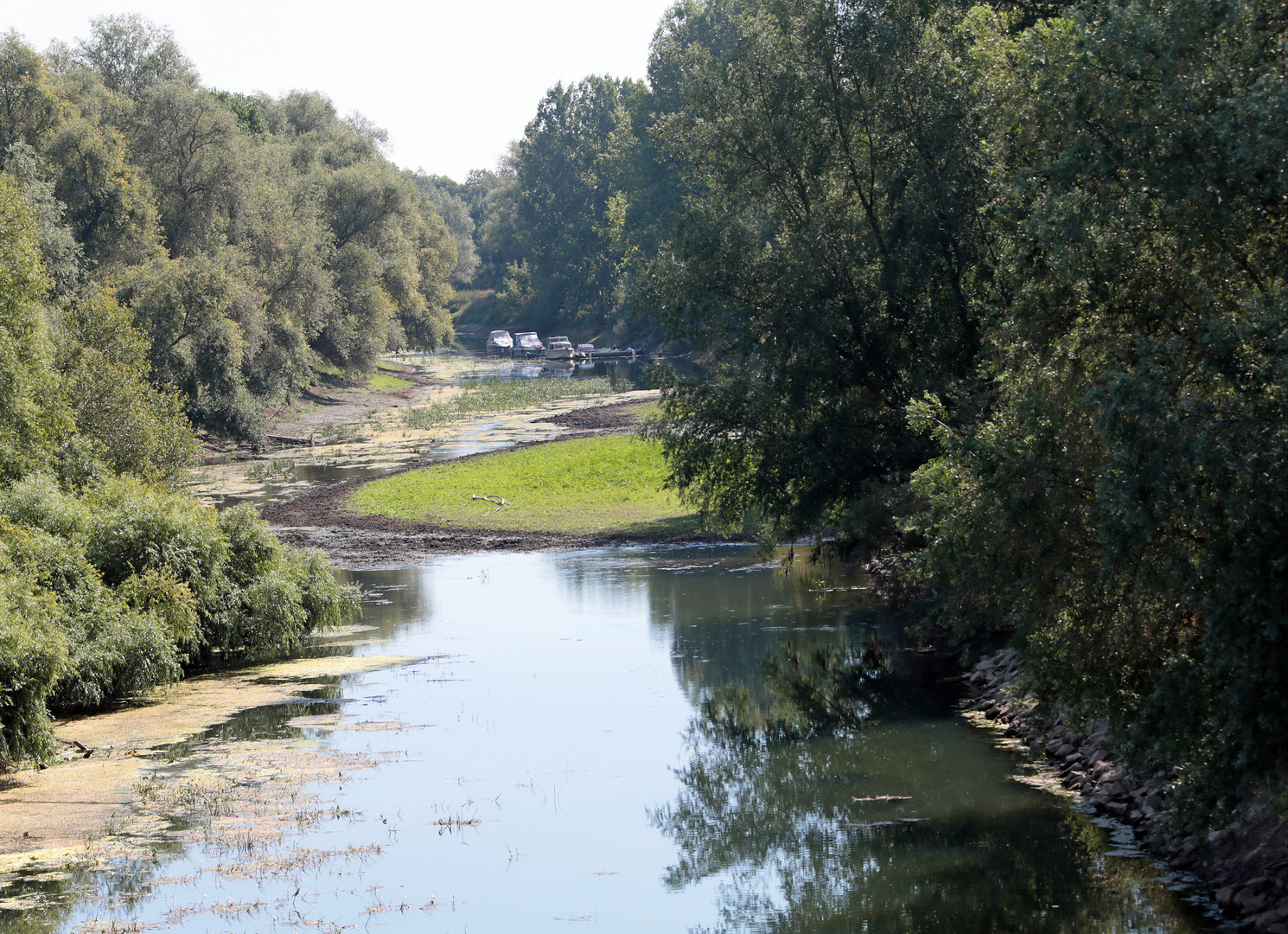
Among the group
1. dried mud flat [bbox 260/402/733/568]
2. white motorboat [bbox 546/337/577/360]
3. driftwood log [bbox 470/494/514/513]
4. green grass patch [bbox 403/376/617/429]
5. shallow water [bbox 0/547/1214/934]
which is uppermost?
white motorboat [bbox 546/337/577/360]

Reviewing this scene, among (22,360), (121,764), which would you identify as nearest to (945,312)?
(121,764)

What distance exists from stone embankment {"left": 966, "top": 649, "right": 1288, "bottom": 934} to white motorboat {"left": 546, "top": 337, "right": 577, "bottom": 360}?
85795mm

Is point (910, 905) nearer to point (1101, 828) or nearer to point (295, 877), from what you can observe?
point (1101, 828)

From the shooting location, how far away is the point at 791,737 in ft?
56.5

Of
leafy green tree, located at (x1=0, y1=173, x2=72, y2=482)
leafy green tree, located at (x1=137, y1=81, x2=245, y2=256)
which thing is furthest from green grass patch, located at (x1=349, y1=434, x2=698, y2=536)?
leafy green tree, located at (x1=137, y1=81, x2=245, y2=256)

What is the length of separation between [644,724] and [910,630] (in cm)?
446

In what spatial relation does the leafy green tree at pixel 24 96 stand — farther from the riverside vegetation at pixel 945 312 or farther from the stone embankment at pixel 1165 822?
the stone embankment at pixel 1165 822

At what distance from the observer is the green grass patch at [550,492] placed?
34.7 meters

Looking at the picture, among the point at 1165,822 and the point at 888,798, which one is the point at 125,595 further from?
the point at 1165,822

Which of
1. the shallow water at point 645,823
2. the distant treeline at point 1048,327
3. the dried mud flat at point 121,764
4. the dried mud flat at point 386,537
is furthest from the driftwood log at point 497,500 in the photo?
the dried mud flat at point 121,764

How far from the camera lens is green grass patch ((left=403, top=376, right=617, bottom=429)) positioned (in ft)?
198

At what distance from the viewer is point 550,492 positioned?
1510 inches

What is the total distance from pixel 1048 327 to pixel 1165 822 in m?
4.90

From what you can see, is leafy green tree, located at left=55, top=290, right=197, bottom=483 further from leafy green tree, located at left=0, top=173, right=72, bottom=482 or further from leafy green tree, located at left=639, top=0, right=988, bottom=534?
leafy green tree, located at left=639, top=0, right=988, bottom=534
